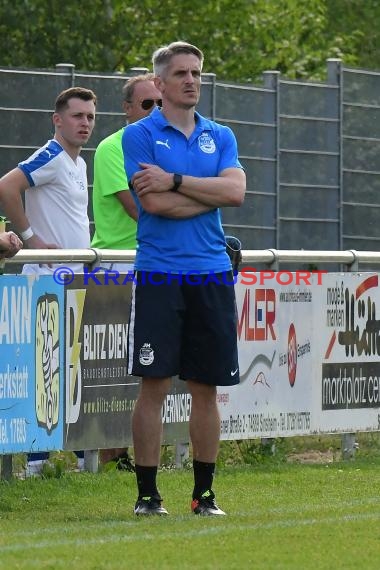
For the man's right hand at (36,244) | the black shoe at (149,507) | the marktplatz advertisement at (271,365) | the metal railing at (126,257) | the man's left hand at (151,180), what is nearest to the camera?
the man's left hand at (151,180)

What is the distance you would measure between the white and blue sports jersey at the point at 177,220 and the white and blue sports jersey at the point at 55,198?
1.97m

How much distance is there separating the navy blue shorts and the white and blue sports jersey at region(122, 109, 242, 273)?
0.23 ft

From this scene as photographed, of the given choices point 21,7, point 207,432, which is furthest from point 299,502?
point 21,7

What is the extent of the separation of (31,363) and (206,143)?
1884 mm

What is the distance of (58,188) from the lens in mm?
10680

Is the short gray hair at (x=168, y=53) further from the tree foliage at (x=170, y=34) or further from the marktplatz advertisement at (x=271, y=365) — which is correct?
the tree foliage at (x=170, y=34)

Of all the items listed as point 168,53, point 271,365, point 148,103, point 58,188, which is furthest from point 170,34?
point 168,53

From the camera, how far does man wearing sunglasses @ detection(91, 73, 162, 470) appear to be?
10.9 meters

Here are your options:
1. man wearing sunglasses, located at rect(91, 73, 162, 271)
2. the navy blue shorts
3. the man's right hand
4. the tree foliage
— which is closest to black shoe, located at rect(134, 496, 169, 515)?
the navy blue shorts

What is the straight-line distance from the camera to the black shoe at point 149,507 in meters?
8.64

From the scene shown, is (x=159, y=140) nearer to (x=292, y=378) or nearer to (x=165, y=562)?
(x=165, y=562)

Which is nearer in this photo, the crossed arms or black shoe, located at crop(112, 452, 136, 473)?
the crossed arms

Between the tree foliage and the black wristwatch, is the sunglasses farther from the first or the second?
the tree foliage
